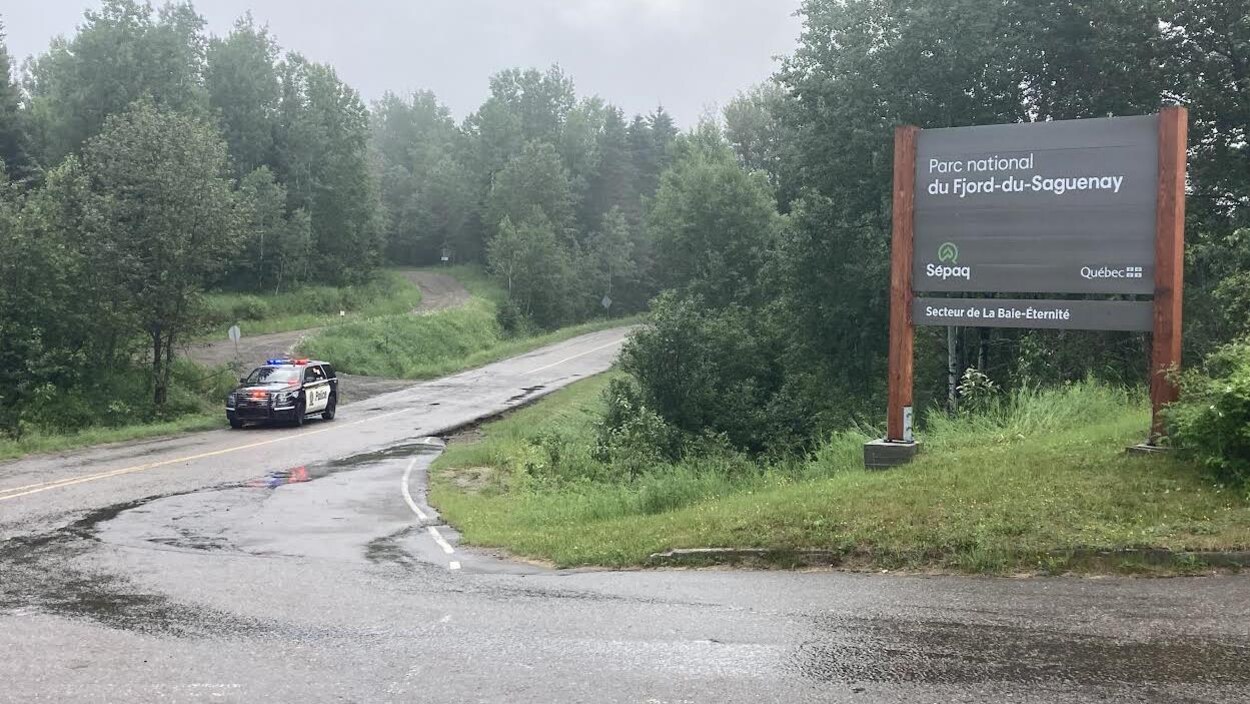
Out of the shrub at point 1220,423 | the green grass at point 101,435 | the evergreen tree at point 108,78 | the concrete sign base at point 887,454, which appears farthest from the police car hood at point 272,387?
the evergreen tree at point 108,78

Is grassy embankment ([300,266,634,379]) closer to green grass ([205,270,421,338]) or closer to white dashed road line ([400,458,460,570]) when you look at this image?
green grass ([205,270,421,338])

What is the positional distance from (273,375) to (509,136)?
72679 millimetres

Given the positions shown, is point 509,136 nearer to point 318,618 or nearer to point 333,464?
point 333,464

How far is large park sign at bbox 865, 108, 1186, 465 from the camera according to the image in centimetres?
1020

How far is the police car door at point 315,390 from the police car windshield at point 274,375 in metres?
0.35

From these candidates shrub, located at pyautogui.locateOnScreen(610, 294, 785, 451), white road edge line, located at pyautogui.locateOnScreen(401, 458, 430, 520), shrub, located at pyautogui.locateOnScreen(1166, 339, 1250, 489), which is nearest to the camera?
shrub, located at pyautogui.locateOnScreen(1166, 339, 1250, 489)

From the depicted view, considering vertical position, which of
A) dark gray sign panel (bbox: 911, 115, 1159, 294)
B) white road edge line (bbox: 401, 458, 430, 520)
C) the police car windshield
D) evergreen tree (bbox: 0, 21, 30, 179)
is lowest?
white road edge line (bbox: 401, 458, 430, 520)

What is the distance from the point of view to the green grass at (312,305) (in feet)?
162

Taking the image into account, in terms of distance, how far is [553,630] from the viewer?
6.89 m

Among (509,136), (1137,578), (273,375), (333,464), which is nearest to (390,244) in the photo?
(509,136)

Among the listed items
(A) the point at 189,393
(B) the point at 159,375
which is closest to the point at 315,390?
(B) the point at 159,375

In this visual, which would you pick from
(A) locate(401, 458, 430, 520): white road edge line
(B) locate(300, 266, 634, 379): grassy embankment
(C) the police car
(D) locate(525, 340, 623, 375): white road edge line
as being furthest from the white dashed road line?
(D) locate(525, 340, 623, 375): white road edge line

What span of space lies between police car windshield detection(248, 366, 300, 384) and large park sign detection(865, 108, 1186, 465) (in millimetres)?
19923

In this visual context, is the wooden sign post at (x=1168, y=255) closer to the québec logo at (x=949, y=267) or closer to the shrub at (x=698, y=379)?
the québec logo at (x=949, y=267)
